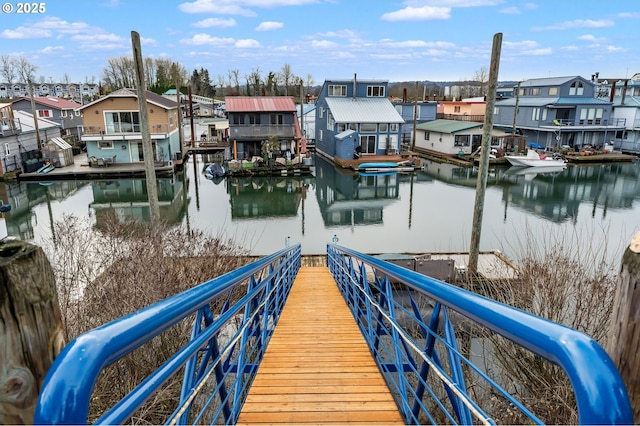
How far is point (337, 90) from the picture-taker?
118 ft

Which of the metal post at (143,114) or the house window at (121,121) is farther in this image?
the house window at (121,121)

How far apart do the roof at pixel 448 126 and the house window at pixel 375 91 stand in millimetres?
6006

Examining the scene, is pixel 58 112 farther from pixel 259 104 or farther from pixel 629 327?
pixel 629 327

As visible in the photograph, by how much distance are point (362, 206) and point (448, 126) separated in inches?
774

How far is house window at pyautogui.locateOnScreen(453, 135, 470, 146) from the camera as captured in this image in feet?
116

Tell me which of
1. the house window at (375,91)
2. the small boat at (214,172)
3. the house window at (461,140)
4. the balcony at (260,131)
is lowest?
the small boat at (214,172)

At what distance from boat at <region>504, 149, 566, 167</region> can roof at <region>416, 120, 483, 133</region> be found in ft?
13.5

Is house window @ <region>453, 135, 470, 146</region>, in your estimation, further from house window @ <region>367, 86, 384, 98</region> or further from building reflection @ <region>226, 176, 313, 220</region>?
building reflection @ <region>226, 176, 313, 220</region>

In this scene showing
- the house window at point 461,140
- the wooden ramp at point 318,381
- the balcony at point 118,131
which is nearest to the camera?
the wooden ramp at point 318,381

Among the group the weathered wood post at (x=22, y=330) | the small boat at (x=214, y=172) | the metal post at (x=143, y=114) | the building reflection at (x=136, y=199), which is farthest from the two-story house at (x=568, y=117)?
the weathered wood post at (x=22, y=330)

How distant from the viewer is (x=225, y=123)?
42.0m

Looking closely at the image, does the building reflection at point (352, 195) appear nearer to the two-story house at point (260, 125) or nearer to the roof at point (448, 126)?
the two-story house at point (260, 125)

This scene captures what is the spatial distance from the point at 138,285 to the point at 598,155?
1473 inches

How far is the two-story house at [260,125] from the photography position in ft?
101
